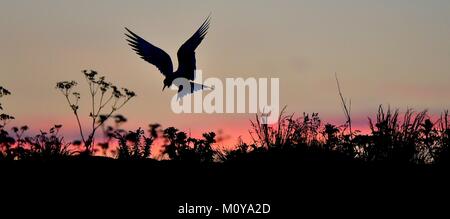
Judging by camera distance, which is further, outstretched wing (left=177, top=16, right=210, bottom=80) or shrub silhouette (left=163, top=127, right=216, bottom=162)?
outstretched wing (left=177, top=16, right=210, bottom=80)

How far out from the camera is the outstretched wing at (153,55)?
1148 cm

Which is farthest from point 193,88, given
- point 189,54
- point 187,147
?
point 187,147

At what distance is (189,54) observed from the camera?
1142 centimetres

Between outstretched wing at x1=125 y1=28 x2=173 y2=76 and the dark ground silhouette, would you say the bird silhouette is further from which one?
the dark ground silhouette

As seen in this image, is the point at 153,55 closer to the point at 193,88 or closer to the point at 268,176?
the point at 193,88

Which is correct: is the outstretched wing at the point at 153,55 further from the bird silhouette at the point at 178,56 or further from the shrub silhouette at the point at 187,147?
the shrub silhouette at the point at 187,147

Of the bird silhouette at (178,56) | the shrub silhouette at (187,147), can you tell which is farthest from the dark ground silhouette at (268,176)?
the bird silhouette at (178,56)

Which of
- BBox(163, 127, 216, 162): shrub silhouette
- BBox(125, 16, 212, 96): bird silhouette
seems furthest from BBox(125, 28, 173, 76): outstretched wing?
BBox(163, 127, 216, 162): shrub silhouette

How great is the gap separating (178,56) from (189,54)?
19cm

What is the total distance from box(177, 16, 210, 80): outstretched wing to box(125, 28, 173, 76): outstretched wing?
228 mm

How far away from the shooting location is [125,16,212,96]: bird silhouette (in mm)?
11289

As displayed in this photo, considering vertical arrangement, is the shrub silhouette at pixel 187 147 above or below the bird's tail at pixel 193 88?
below
